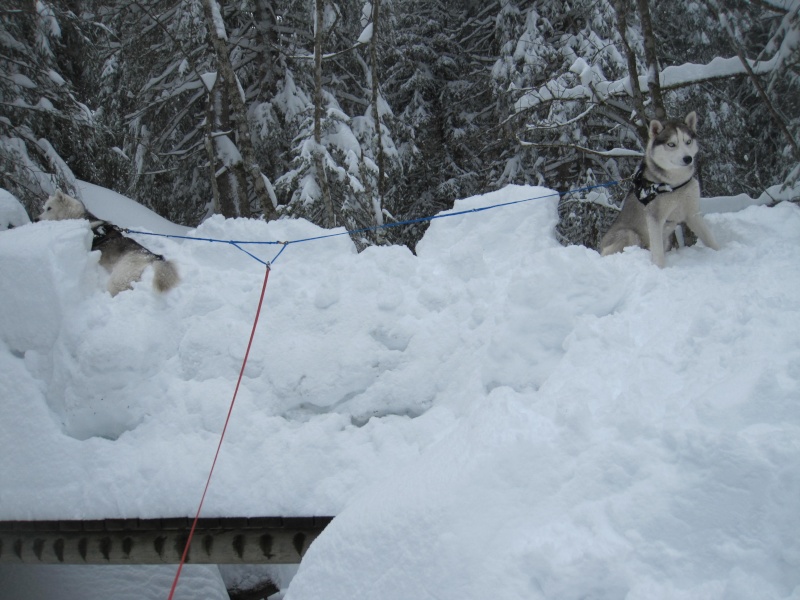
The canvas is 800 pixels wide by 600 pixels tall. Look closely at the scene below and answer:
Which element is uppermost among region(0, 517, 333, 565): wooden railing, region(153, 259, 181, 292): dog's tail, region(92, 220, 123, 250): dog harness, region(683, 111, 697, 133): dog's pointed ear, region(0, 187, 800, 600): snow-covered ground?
region(683, 111, 697, 133): dog's pointed ear

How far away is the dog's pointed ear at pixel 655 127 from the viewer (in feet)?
15.8

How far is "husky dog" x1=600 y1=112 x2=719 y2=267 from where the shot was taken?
4668 mm

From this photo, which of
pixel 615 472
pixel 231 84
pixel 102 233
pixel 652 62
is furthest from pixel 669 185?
pixel 231 84

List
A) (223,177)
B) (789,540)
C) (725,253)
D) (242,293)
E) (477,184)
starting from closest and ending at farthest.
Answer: (789,540)
(725,253)
(242,293)
(223,177)
(477,184)

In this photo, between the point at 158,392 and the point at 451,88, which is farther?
the point at 451,88

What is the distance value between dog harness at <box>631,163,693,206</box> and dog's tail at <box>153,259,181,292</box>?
4304 millimetres

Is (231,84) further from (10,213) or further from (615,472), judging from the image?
(615,472)

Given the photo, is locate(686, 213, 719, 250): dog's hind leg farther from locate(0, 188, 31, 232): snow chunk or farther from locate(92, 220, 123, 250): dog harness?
locate(0, 188, 31, 232): snow chunk

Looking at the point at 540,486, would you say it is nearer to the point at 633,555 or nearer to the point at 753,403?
the point at 633,555

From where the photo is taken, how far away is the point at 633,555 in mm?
2416

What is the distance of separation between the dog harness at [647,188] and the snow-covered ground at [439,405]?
0.48 metres

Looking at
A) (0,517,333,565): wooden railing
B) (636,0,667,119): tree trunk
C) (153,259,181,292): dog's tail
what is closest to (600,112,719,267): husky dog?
(636,0,667,119): tree trunk

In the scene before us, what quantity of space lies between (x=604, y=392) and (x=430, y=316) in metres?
2.13

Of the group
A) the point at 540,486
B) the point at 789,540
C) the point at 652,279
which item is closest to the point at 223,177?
the point at 652,279
